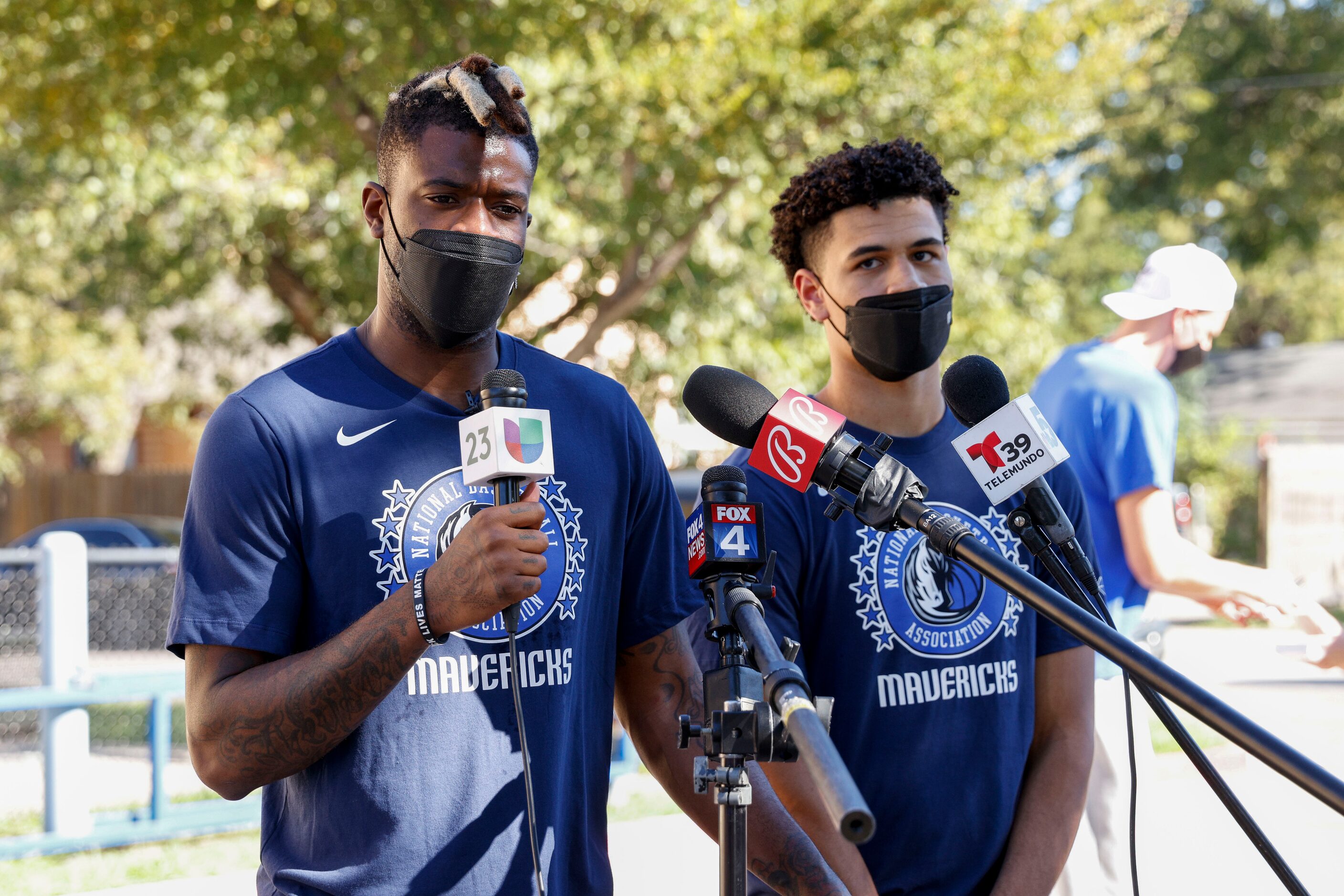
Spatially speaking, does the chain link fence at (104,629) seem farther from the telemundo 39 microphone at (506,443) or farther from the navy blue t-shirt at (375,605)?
the telemundo 39 microphone at (506,443)

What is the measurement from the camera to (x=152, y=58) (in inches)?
384

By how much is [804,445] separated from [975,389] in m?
0.40

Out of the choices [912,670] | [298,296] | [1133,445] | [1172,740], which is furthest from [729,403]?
[298,296]

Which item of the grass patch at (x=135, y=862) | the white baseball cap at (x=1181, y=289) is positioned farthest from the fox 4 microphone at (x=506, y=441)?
the grass patch at (x=135, y=862)

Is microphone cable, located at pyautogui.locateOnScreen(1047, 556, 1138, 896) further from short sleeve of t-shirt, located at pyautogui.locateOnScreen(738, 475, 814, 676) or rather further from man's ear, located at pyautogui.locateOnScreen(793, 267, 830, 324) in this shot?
man's ear, located at pyautogui.locateOnScreen(793, 267, 830, 324)

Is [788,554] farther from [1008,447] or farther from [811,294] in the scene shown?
[811,294]

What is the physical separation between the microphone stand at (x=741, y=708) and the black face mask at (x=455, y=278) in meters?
0.69

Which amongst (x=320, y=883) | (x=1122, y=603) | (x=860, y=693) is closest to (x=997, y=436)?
(x=860, y=693)

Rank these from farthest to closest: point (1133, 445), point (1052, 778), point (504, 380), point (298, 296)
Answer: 1. point (298, 296)
2. point (1133, 445)
3. point (1052, 778)
4. point (504, 380)

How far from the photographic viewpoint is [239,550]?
2.04 m

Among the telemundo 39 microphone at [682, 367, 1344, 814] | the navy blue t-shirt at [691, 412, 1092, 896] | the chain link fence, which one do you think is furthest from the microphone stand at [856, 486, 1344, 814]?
the chain link fence

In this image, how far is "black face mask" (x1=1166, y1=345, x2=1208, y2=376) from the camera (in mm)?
4512

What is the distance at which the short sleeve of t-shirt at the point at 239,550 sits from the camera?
202cm

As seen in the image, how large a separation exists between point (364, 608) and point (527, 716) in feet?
1.08
